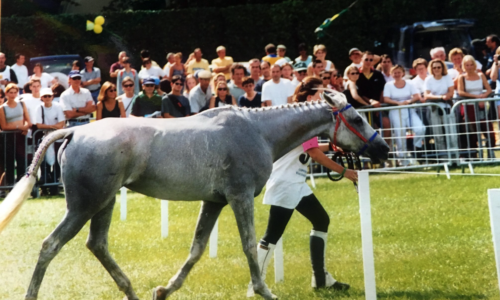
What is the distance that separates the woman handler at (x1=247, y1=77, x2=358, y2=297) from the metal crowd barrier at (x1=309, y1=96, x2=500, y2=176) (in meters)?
6.01

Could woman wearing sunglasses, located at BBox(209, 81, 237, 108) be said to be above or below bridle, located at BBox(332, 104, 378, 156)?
above

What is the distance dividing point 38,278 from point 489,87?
10.5 m

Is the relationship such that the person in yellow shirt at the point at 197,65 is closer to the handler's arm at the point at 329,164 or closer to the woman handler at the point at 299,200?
the woman handler at the point at 299,200

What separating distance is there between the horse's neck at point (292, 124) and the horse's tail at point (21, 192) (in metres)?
1.76

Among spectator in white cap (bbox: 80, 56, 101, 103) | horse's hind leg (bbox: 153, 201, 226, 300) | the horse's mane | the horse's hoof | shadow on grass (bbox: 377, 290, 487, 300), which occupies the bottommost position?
shadow on grass (bbox: 377, 290, 487, 300)

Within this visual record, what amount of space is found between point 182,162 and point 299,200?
4.29 feet

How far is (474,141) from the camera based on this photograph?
1374cm

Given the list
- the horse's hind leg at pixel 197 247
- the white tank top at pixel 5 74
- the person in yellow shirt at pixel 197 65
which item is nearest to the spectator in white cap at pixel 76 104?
the white tank top at pixel 5 74

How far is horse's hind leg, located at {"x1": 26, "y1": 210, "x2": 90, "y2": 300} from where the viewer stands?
638 centimetres

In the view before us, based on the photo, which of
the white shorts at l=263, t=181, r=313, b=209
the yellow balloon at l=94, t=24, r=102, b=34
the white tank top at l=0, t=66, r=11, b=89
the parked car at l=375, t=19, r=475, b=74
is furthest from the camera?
the parked car at l=375, t=19, r=475, b=74

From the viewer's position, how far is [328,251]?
9.43 meters

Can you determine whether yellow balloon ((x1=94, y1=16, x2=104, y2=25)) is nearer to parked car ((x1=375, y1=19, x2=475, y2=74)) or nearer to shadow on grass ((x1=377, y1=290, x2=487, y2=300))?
parked car ((x1=375, y1=19, x2=475, y2=74))

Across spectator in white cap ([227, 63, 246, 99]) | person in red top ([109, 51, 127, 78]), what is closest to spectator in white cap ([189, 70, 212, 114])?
spectator in white cap ([227, 63, 246, 99])

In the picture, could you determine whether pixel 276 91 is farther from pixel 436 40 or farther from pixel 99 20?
pixel 436 40
